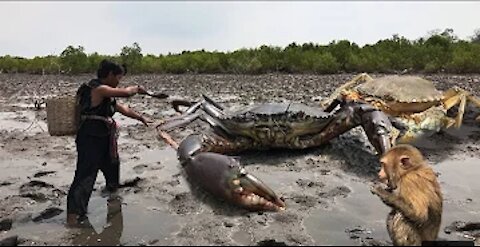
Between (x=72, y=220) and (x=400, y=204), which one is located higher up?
(x=400, y=204)

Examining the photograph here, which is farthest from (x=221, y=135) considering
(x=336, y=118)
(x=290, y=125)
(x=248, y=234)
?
(x=248, y=234)

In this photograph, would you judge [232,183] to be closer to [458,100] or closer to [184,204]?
[184,204]

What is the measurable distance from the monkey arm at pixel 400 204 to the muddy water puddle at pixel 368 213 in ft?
2.24

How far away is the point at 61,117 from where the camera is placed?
719cm

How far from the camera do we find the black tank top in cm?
582

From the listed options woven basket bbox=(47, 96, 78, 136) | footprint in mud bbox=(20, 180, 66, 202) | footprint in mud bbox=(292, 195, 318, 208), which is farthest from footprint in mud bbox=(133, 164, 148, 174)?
footprint in mud bbox=(292, 195, 318, 208)

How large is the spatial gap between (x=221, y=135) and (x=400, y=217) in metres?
3.39

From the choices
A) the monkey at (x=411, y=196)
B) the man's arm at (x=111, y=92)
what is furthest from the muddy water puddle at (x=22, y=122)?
the monkey at (x=411, y=196)

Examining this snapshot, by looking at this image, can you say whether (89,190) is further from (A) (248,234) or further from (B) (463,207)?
(B) (463,207)

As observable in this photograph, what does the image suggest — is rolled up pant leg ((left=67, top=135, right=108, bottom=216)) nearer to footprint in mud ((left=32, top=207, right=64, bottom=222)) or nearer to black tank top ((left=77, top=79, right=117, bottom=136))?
black tank top ((left=77, top=79, right=117, bottom=136))

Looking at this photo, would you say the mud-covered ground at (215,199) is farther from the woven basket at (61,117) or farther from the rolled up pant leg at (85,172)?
the woven basket at (61,117)

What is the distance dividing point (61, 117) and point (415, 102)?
5063mm

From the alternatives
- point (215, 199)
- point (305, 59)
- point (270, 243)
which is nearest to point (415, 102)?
point (215, 199)

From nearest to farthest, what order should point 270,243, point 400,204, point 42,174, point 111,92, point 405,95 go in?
point 400,204 → point 270,243 → point 111,92 → point 42,174 → point 405,95
